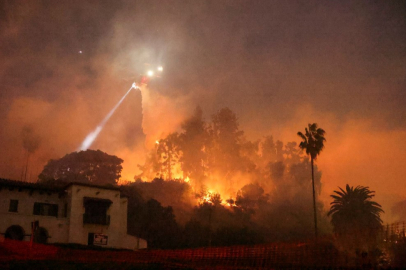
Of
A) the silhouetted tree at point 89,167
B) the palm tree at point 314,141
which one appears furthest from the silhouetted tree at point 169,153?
the palm tree at point 314,141

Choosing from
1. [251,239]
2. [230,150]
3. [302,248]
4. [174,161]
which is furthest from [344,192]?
[174,161]

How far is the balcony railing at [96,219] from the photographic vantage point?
152ft

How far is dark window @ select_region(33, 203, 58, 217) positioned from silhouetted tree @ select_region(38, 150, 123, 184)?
4668 cm

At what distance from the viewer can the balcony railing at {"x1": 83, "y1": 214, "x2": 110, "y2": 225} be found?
4639 centimetres

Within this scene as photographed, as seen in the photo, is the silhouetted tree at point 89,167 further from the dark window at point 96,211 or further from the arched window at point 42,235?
the arched window at point 42,235

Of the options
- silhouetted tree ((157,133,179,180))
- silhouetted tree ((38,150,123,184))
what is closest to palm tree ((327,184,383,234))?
silhouetted tree ((38,150,123,184))

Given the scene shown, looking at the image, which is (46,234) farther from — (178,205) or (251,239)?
(178,205)

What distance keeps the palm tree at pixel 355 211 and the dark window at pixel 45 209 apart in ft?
123

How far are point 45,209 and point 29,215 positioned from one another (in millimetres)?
2531

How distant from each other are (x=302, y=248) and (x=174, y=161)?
332ft

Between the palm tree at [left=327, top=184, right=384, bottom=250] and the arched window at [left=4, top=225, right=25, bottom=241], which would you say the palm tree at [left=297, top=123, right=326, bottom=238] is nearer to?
the palm tree at [left=327, top=184, right=384, bottom=250]

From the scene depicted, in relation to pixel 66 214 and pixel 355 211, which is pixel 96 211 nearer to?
pixel 66 214

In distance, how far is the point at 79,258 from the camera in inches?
972

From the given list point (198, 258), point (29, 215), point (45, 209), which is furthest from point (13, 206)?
point (198, 258)
